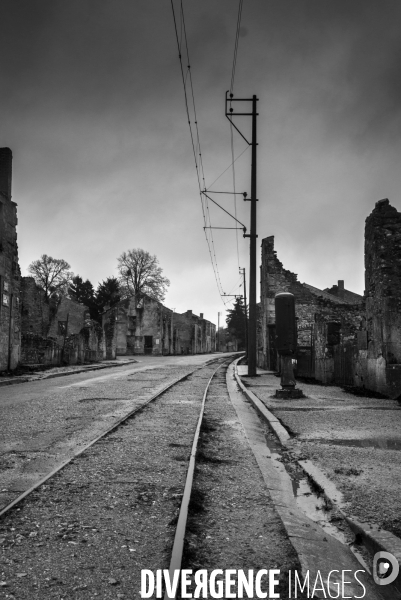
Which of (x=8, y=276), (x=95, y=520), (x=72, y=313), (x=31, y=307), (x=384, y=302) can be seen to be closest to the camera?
(x=95, y=520)

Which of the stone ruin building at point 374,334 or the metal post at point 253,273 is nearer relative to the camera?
the stone ruin building at point 374,334

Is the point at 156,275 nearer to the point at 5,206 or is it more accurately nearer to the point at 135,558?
the point at 5,206

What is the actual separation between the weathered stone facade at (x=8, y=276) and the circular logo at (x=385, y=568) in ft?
60.4

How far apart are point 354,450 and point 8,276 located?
1732cm

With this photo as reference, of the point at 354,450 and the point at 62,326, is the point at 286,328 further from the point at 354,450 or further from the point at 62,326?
the point at 62,326

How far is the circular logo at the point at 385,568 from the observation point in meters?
2.80

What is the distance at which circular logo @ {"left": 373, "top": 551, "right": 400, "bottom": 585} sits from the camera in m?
2.80

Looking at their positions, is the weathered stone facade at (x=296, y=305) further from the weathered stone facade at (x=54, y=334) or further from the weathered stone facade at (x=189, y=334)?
the weathered stone facade at (x=189, y=334)

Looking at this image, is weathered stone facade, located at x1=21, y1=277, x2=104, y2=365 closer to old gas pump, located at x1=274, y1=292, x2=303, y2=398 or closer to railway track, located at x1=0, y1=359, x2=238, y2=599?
old gas pump, located at x1=274, y1=292, x2=303, y2=398

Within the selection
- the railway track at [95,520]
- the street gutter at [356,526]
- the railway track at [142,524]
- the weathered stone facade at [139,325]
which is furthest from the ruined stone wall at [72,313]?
the street gutter at [356,526]

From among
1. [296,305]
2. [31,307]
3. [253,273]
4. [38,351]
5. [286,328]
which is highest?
[31,307]

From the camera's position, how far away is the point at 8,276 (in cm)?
2011

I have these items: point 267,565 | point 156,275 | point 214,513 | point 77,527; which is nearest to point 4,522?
point 77,527

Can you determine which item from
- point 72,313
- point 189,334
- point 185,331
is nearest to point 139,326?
point 72,313
